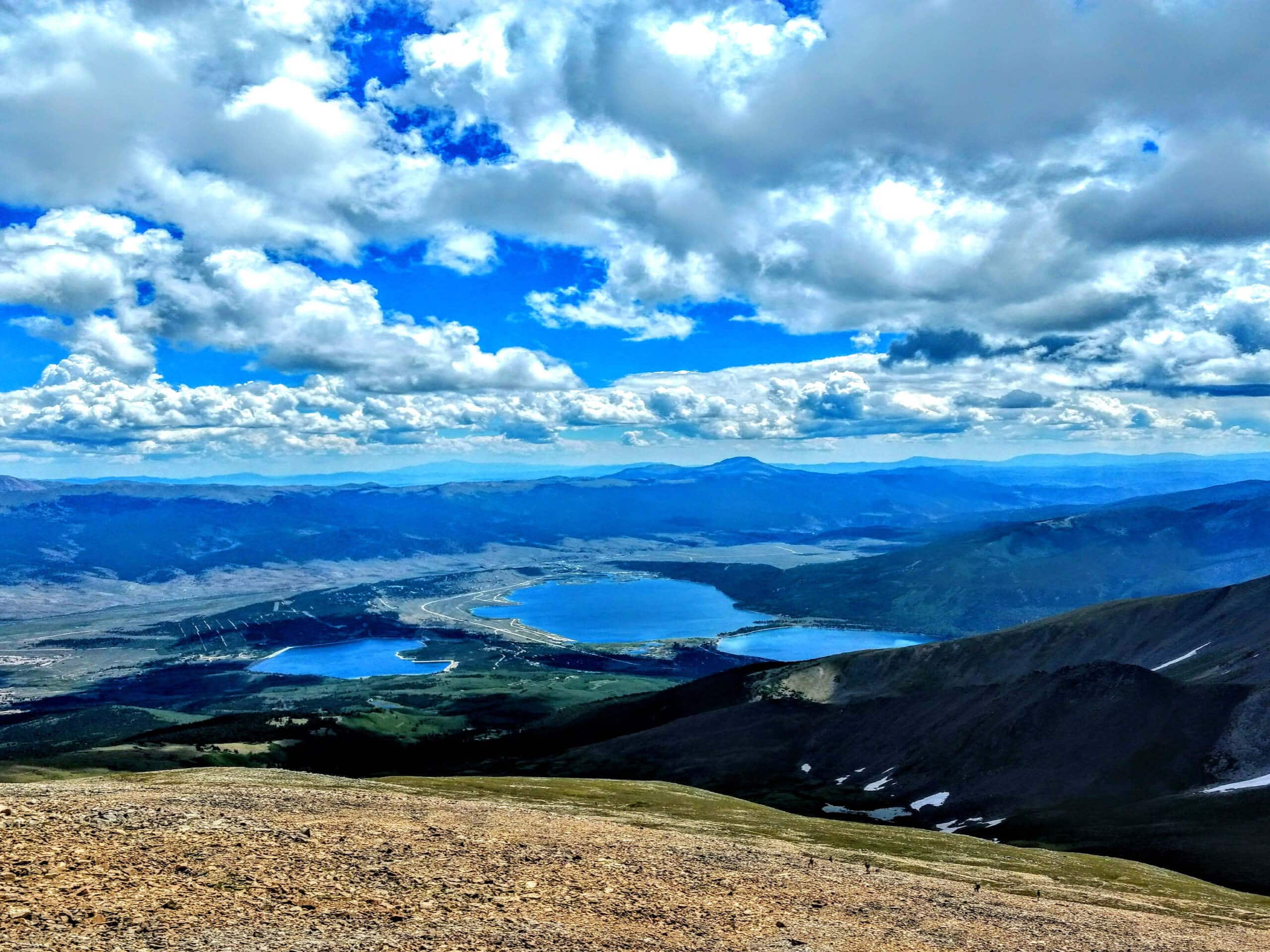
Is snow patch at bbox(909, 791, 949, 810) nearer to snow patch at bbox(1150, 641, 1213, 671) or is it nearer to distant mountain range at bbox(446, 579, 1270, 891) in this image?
distant mountain range at bbox(446, 579, 1270, 891)

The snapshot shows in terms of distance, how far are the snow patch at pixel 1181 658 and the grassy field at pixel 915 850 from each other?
4997 inches

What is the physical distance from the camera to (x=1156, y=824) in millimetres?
102562

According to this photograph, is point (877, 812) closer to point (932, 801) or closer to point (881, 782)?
point (932, 801)

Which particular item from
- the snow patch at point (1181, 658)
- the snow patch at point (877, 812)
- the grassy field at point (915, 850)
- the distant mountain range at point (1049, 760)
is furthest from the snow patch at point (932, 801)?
the snow patch at point (1181, 658)

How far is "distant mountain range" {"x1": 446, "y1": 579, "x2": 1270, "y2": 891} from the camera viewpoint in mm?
102875

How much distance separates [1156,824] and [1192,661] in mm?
102085

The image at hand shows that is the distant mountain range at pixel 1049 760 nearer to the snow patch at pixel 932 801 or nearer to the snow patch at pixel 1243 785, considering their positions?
the snow patch at pixel 932 801

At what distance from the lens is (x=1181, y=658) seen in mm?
197375

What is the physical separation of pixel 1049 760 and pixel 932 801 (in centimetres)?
2032

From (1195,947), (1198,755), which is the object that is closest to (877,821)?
(1198,755)

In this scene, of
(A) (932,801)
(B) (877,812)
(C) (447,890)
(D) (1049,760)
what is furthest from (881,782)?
(C) (447,890)

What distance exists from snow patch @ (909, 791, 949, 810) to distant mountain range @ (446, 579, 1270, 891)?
1.40 ft

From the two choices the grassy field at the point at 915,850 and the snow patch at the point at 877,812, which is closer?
the grassy field at the point at 915,850

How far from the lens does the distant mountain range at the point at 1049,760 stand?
103m
